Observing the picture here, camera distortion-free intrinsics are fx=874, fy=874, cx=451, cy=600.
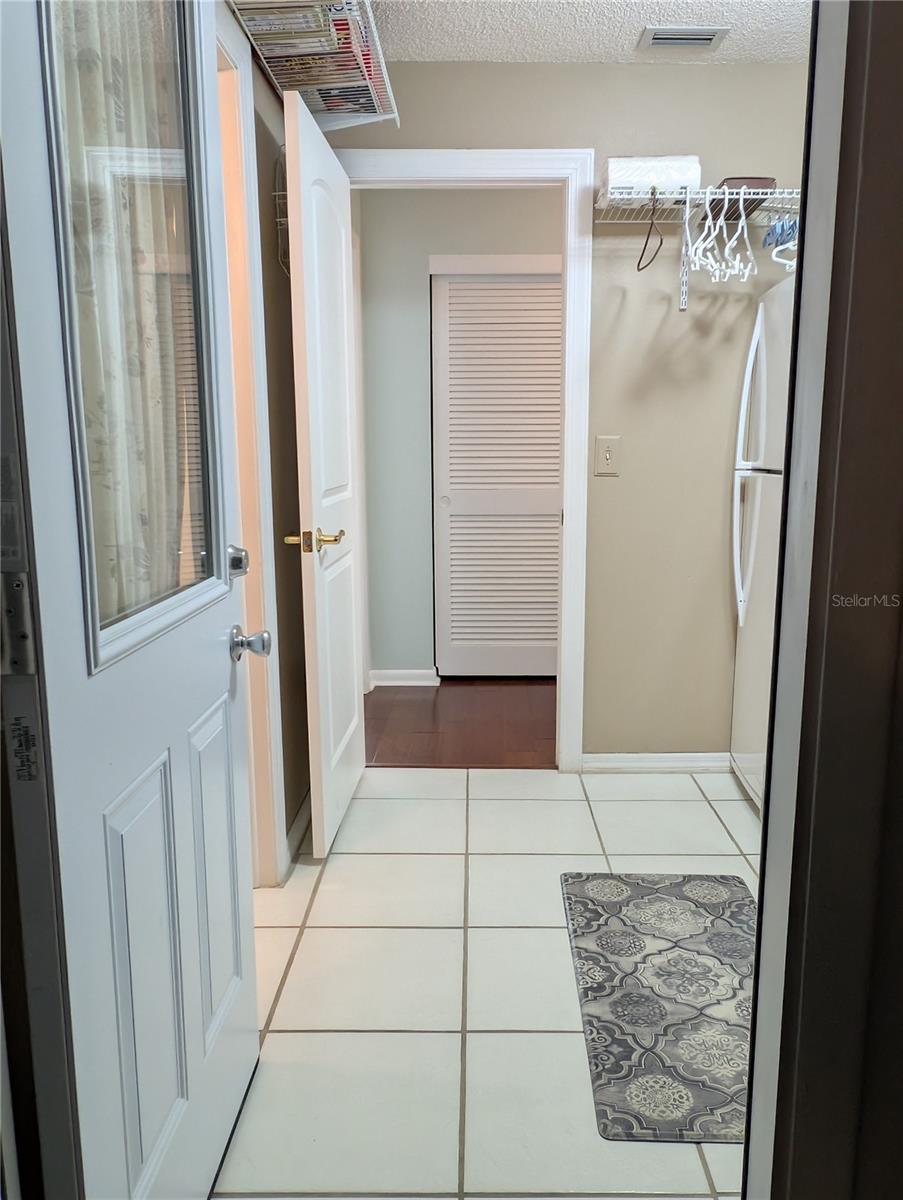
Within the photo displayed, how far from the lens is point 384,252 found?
424cm

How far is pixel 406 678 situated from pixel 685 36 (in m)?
3.04

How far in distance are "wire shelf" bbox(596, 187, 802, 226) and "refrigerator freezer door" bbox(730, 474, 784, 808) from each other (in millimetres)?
876

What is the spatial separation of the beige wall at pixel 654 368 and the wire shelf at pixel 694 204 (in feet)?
0.25

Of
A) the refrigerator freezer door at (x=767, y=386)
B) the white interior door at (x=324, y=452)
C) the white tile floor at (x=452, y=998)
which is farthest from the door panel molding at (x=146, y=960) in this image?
the refrigerator freezer door at (x=767, y=386)

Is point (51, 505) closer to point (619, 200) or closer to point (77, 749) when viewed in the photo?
→ point (77, 749)

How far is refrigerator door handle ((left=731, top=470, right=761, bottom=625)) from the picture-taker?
3.00m

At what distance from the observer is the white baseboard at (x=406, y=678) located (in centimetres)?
462

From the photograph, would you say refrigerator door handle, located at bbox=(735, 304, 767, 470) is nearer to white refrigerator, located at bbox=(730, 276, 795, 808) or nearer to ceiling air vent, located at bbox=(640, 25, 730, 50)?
white refrigerator, located at bbox=(730, 276, 795, 808)

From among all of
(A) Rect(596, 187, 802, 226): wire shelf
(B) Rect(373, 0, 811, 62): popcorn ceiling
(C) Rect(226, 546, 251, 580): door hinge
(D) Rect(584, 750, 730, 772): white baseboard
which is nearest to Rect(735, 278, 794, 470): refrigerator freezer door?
(A) Rect(596, 187, 802, 226): wire shelf

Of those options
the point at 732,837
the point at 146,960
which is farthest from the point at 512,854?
the point at 146,960

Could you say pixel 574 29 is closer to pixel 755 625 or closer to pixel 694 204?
pixel 694 204

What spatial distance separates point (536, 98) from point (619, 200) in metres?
0.49

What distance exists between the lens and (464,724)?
3.96 meters

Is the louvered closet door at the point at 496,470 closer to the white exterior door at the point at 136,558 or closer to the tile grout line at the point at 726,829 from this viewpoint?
the tile grout line at the point at 726,829
